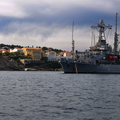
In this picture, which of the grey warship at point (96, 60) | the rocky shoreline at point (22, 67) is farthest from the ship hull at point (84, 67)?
the rocky shoreline at point (22, 67)

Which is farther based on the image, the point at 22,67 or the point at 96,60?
the point at 22,67

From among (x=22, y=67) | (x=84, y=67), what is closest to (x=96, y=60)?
(x=84, y=67)

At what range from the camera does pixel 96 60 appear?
8488 cm

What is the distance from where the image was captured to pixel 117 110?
16844 mm

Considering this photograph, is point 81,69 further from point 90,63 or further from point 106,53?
point 106,53

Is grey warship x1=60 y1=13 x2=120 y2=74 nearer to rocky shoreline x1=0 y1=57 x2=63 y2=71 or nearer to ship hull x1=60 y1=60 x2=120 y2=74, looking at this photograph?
ship hull x1=60 y1=60 x2=120 y2=74

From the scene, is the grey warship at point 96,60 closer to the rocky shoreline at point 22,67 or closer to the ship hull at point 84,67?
the ship hull at point 84,67

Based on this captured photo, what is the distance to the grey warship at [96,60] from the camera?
81312mm

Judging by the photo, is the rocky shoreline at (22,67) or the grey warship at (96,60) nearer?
the grey warship at (96,60)

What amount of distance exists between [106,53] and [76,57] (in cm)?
1145

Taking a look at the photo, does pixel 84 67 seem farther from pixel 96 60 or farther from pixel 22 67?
pixel 22 67

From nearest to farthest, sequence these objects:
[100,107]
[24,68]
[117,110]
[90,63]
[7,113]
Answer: [7,113] → [117,110] → [100,107] → [90,63] → [24,68]

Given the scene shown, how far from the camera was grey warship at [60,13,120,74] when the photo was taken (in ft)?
267

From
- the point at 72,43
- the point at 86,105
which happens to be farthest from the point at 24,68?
A: the point at 86,105
